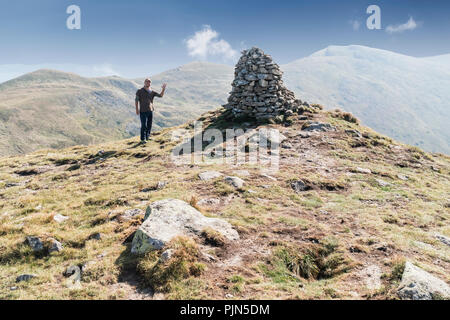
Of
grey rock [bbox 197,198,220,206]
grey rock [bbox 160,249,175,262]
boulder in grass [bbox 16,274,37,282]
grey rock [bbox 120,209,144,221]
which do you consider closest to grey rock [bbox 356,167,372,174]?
grey rock [bbox 197,198,220,206]

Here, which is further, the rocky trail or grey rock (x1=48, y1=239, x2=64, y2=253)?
grey rock (x1=48, y1=239, x2=64, y2=253)

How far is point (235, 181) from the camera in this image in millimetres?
14219

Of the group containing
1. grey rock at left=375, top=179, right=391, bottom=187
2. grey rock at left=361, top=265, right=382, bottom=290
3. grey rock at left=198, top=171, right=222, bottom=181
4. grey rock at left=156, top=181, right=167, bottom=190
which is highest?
grey rock at left=198, top=171, right=222, bottom=181

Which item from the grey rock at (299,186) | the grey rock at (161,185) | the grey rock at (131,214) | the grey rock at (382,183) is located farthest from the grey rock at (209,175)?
the grey rock at (382,183)

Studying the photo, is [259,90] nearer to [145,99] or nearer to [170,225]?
[145,99]

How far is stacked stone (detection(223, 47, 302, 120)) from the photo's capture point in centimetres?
2662

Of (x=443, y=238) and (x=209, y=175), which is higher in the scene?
(x=209, y=175)

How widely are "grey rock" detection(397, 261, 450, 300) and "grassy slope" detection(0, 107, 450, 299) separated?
0.34 m

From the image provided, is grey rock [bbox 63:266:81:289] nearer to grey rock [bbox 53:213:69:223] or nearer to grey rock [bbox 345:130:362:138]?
grey rock [bbox 53:213:69:223]

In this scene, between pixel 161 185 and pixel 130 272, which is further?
pixel 161 185

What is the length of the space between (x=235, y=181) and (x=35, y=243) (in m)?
9.03

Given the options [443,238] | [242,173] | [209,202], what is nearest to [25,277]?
[209,202]
